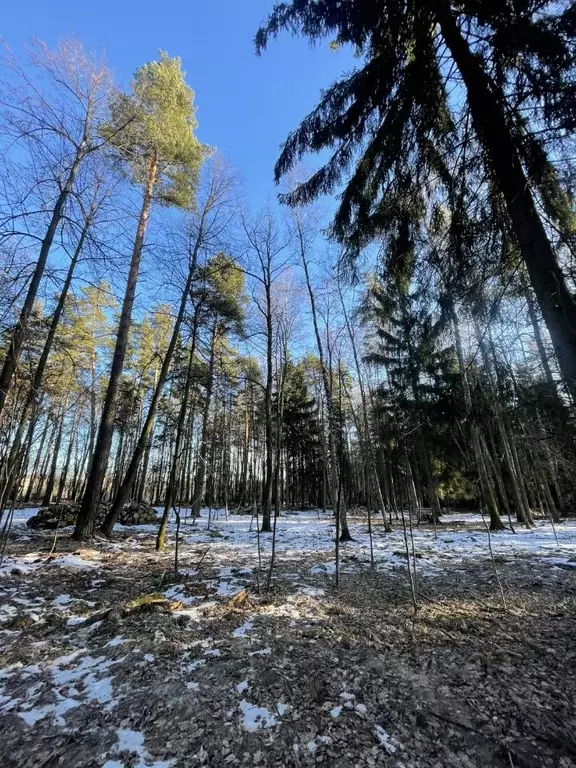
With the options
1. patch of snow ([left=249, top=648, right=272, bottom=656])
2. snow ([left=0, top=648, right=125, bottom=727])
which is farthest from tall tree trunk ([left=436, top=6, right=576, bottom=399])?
snow ([left=0, top=648, right=125, bottom=727])

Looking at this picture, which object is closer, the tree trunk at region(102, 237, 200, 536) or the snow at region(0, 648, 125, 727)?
the snow at region(0, 648, 125, 727)

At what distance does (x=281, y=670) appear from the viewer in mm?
2771

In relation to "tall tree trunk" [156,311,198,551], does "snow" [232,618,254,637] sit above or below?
below

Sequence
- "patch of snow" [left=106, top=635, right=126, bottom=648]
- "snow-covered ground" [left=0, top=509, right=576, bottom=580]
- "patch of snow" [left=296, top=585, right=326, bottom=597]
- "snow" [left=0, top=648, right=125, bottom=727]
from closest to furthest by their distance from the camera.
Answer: "snow" [left=0, top=648, right=125, bottom=727], "patch of snow" [left=106, top=635, right=126, bottom=648], "patch of snow" [left=296, top=585, right=326, bottom=597], "snow-covered ground" [left=0, top=509, right=576, bottom=580]

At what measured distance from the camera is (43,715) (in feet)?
7.44

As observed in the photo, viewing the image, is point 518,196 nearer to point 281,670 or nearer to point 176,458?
point 281,670

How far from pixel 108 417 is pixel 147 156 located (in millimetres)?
6300

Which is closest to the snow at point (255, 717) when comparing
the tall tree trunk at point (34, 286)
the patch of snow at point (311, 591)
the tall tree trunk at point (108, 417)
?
the patch of snow at point (311, 591)

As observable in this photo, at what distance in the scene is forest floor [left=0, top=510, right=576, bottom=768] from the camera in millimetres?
2000

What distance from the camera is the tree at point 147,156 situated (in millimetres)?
6953

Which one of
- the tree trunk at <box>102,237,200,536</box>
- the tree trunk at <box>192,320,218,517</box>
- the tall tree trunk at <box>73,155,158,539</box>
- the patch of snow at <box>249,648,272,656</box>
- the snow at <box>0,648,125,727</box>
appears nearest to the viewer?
the snow at <box>0,648,125,727</box>

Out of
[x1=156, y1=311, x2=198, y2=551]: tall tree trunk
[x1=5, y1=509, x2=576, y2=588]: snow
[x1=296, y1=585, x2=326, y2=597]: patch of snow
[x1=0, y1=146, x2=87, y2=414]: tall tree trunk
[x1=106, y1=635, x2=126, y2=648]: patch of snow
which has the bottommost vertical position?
[x1=106, y1=635, x2=126, y2=648]: patch of snow

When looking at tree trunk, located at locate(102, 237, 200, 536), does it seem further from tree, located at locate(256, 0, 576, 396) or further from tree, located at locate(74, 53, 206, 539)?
tree, located at locate(256, 0, 576, 396)

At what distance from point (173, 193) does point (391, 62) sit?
7.39 metres
